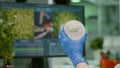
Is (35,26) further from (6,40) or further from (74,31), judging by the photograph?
(74,31)

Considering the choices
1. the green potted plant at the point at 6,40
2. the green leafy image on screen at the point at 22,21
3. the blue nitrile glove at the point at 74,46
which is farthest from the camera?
the green leafy image on screen at the point at 22,21

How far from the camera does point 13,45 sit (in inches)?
61.0

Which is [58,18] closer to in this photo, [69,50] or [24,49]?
[24,49]

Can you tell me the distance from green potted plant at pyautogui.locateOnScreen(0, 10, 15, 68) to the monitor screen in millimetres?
63

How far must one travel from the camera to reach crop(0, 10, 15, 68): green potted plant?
4.69 feet

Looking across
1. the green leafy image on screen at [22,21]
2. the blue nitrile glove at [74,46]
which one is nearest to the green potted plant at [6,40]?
the green leafy image on screen at [22,21]

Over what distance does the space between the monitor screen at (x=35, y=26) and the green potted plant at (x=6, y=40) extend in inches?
2.5

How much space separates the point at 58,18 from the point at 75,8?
160 millimetres

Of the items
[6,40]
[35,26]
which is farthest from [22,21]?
[6,40]

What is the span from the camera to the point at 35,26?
1.59m

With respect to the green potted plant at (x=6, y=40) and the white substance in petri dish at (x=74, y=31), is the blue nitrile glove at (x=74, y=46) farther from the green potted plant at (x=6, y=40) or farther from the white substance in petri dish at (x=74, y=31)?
the green potted plant at (x=6, y=40)

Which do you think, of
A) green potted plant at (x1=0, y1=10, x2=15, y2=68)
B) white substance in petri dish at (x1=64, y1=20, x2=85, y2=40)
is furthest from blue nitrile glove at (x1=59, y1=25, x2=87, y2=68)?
green potted plant at (x1=0, y1=10, x2=15, y2=68)

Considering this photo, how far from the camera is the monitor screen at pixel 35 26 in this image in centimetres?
157

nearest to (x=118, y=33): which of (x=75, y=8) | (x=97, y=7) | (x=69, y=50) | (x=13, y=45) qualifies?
(x=97, y=7)
